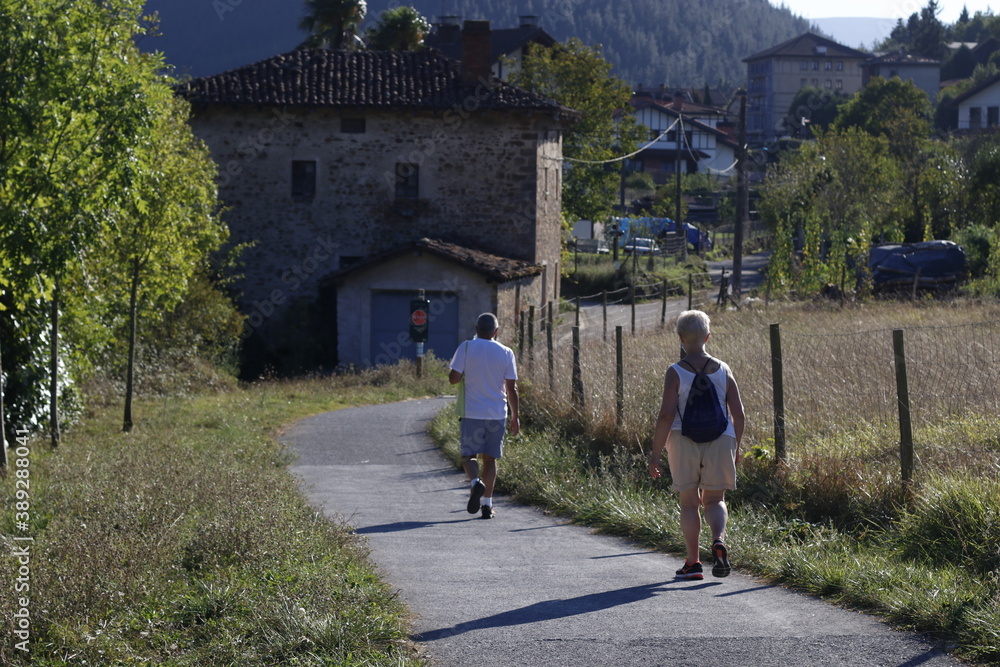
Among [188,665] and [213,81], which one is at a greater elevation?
[213,81]

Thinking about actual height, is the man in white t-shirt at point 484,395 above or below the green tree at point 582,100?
below

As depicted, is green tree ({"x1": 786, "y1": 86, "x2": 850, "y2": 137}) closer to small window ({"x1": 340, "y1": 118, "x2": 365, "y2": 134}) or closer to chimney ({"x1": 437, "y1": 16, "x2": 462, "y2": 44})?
chimney ({"x1": 437, "y1": 16, "x2": 462, "y2": 44})

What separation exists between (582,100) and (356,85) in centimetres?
1968

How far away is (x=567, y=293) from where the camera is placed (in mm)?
49250

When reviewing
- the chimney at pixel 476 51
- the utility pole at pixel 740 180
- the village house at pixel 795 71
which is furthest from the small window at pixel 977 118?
the chimney at pixel 476 51

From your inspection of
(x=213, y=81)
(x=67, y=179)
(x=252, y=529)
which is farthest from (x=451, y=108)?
(x=252, y=529)

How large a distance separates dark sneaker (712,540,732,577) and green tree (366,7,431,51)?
37703 millimetres

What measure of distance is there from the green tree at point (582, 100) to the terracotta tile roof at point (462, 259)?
61.6 ft

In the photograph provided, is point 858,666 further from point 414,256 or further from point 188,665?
point 414,256

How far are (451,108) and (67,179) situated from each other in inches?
819

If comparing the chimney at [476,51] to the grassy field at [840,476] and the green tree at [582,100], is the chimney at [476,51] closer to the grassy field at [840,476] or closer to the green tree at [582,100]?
the green tree at [582,100]

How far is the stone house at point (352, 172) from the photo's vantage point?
3200 cm

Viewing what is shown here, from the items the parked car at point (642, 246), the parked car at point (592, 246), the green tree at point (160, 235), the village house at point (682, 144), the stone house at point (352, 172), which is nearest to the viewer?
the green tree at point (160, 235)

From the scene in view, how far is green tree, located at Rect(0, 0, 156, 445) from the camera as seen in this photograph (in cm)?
1127
